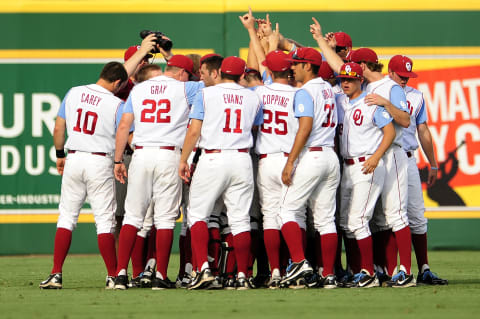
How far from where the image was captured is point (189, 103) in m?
7.78

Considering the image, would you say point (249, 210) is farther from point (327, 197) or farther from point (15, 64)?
point (15, 64)

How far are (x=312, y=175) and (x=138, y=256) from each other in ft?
5.88

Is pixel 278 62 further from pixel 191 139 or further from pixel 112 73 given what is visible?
pixel 112 73

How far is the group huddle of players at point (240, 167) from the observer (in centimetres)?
754

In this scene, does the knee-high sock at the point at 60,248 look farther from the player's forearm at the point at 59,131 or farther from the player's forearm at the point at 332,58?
the player's forearm at the point at 332,58

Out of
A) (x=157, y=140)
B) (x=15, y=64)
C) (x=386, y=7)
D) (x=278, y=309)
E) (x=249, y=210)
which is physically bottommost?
(x=278, y=309)

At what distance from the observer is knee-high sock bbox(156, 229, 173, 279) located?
7.62 meters

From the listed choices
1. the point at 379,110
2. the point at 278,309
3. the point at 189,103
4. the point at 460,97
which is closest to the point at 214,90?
the point at 189,103

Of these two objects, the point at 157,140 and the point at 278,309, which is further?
the point at 157,140

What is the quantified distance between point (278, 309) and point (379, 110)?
7.53 ft

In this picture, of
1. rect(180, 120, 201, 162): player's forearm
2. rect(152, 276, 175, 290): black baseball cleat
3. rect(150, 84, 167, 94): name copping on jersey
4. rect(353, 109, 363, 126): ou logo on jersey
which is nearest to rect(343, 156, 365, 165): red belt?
rect(353, 109, 363, 126): ou logo on jersey

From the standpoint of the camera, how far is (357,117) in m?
7.75

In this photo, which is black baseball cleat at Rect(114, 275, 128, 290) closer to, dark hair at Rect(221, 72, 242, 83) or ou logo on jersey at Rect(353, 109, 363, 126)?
dark hair at Rect(221, 72, 242, 83)

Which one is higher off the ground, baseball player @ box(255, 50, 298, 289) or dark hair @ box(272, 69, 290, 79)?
dark hair @ box(272, 69, 290, 79)
